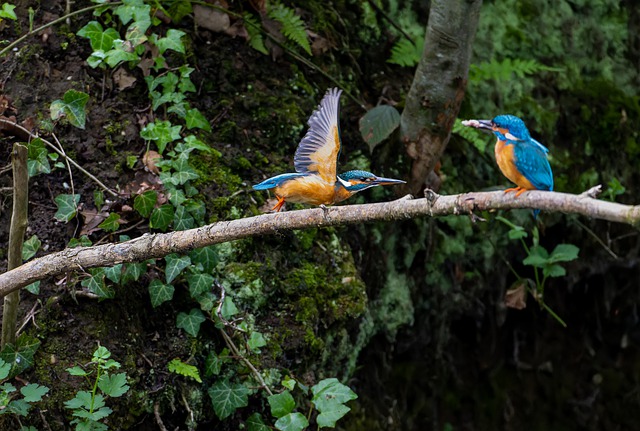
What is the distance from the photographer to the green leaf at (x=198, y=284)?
10.4 feet

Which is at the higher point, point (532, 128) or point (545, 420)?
point (532, 128)

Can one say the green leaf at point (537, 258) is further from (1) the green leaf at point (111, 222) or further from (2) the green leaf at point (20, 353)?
(2) the green leaf at point (20, 353)

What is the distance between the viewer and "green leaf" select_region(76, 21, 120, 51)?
3674 millimetres

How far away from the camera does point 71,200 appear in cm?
329

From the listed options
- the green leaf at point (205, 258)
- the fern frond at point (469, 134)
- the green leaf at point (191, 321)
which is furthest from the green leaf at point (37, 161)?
the fern frond at point (469, 134)

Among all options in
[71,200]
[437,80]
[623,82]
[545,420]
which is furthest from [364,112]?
[545,420]

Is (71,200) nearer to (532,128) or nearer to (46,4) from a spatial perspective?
(46,4)

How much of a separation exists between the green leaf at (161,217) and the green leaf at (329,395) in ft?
3.10

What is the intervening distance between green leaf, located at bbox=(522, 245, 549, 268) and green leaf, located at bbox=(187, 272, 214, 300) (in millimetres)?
1983

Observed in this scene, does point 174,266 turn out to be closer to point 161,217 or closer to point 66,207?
point 161,217

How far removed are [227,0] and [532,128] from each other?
216 cm

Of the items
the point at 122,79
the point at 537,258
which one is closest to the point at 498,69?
the point at 537,258

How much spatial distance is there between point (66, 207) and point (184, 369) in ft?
2.91

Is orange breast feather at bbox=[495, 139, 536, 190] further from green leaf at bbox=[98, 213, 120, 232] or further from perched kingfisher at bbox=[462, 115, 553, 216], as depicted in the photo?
green leaf at bbox=[98, 213, 120, 232]
